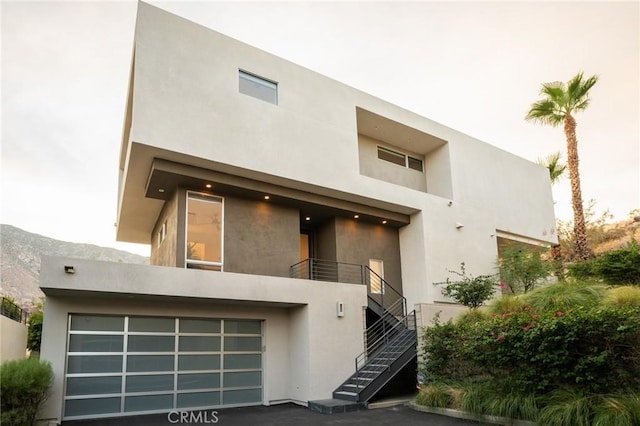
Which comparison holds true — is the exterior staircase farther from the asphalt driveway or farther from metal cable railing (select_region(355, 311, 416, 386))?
the asphalt driveway

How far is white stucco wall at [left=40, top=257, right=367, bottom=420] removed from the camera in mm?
9406

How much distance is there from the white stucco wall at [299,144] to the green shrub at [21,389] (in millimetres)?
5170

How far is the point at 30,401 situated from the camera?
8117 millimetres

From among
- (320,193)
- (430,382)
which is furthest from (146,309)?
(430,382)

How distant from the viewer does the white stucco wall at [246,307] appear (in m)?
9.41

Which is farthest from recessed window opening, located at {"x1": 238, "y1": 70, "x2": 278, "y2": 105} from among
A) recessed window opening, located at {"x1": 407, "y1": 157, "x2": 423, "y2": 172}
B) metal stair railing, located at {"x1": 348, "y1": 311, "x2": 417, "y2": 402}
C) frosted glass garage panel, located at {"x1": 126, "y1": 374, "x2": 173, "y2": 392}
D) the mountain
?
the mountain

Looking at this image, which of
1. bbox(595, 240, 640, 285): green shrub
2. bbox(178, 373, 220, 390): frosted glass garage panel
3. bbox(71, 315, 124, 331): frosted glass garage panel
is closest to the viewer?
Answer: bbox(71, 315, 124, 331): frosted glass garage panel

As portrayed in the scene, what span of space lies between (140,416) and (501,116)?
1852cm

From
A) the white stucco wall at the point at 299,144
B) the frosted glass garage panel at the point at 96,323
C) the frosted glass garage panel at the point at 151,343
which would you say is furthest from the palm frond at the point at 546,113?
the frosted glass garage panel at the point at 96,323

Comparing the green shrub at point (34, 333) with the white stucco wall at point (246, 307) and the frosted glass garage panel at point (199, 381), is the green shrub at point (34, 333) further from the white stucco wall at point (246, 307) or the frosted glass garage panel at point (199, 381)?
the frosted glass garage panel at point (199, 381)

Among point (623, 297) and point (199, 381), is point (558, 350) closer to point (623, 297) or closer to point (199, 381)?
point (623, 297)

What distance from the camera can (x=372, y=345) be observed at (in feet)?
42.7

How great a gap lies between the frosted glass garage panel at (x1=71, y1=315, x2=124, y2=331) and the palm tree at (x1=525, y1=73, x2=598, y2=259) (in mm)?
17765

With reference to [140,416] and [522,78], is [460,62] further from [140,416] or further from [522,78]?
[140,416]
